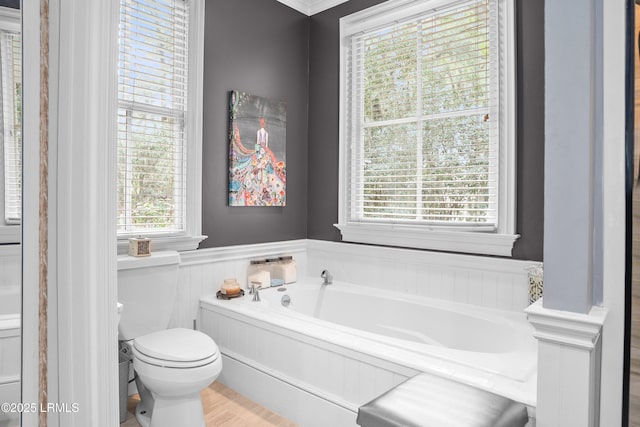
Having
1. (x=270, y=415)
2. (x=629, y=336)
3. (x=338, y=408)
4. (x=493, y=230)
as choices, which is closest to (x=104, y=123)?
(x=629, y=336)

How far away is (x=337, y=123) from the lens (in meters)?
3.33

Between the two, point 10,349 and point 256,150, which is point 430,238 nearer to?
point 256,150

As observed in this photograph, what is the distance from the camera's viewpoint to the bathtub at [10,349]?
23.0 inches

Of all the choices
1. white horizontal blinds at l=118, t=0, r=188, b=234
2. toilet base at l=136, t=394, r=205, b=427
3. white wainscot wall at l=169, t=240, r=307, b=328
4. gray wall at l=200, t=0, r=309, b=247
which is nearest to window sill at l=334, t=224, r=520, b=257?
gray wall at l=200, t=0, r=309, b=247

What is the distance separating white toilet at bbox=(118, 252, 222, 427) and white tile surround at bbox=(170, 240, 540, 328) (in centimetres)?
38

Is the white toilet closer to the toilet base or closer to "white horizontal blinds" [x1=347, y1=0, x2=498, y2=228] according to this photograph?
the toilet base

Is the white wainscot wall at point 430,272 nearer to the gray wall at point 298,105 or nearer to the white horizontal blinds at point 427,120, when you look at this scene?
the gray wall at point 298,105

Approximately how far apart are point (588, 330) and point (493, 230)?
1.38m

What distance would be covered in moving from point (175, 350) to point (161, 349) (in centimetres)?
7

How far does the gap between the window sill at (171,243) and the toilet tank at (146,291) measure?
147 mm

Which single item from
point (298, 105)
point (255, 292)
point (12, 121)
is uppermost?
point (298, 105)

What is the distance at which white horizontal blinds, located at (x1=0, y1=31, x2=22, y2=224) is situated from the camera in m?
0.57

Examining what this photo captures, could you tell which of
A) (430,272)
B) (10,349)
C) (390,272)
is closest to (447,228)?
(430,272)

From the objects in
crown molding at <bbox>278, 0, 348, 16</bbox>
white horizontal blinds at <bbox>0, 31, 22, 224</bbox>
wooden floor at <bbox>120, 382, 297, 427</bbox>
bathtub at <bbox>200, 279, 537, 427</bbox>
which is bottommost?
wooden floor at <bbox>120, 382, 297, 427</bbox>
